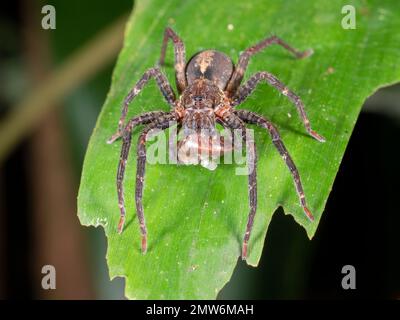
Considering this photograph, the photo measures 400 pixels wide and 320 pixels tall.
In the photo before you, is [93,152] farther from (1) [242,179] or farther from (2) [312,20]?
(2) [312,20]

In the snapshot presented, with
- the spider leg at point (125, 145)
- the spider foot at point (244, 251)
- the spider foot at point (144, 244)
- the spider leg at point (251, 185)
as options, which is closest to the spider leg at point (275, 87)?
the spider leg at point (251, 185)

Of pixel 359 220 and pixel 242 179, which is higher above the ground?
pixel 242 179

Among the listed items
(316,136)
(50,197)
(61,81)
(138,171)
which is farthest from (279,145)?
(50,197)

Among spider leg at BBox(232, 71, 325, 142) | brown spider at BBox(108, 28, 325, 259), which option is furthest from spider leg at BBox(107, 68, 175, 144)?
spider leg at BBox(232, 71, 325, 142)

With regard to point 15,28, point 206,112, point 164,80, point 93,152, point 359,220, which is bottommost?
point 359,220

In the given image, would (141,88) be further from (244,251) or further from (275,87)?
(244,251)

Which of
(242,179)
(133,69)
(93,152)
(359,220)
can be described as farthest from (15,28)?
(359,220)
